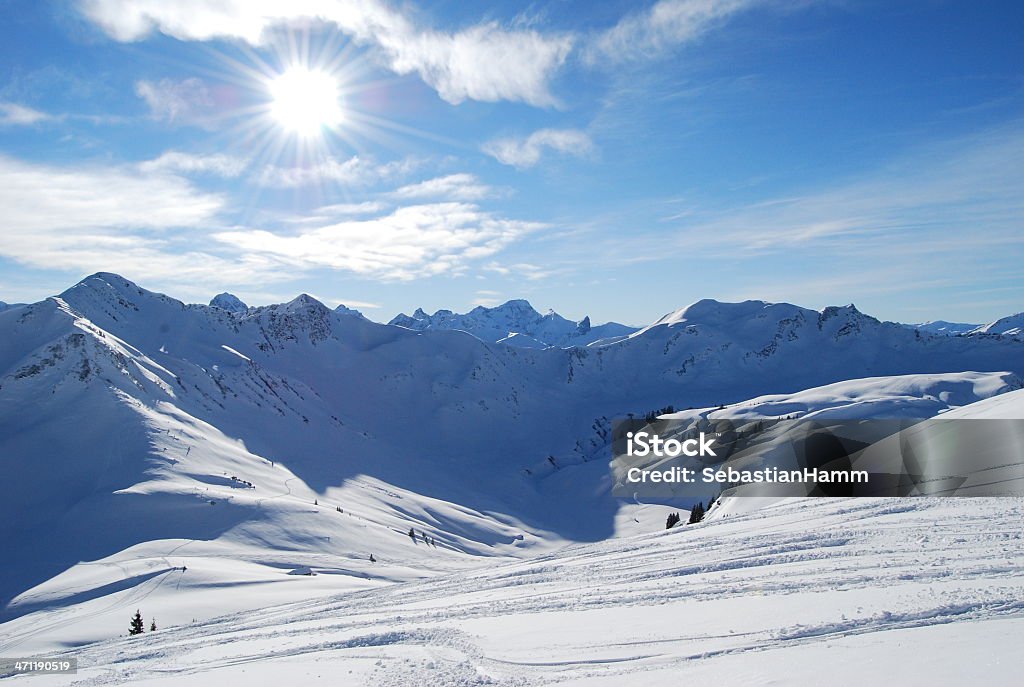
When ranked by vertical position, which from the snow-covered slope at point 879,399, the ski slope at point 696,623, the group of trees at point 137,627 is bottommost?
the group of trees at point 137,627

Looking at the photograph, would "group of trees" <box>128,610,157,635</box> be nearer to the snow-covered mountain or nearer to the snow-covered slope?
the snow-covered mountain

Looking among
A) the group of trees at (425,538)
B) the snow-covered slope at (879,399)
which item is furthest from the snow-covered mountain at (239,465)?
the snow-covered slope at (879,399)

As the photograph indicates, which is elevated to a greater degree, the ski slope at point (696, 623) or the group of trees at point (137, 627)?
the ski slope at point (696, 623)

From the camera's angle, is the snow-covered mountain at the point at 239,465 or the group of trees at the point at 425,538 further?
the group of trees at the point at 425,538

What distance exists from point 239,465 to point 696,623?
75386 mm

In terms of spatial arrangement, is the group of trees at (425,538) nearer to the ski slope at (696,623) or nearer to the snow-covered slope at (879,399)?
the ski slope at (696,623)

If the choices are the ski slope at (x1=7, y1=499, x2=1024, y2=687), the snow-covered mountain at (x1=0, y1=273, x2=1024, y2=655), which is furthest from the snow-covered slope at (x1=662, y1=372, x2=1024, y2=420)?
the ski slope at (x1=7, y1=499, x2=1024, y2=687)

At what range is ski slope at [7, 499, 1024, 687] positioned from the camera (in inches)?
324

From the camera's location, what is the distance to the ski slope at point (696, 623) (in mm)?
8242

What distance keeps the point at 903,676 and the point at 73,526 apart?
64.8 m

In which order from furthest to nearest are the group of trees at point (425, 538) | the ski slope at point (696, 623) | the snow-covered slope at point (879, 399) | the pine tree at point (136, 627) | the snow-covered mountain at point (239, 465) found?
1. the snow-covered slope at point (879, 399)
2. the group of trees at point (425, 538)
3. the snow-covered mountain at point (239, 465)
4. the pine tree at point (136, 627)
5. the ski slope at point (696, 623)

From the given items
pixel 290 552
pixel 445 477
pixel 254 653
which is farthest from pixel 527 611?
pixel 445 477

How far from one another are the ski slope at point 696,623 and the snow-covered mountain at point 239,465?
14.6 meters

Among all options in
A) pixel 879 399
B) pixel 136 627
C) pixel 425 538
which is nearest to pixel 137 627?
pixel 136 627
